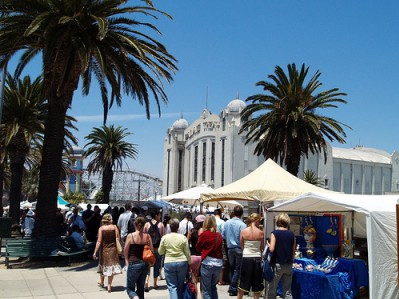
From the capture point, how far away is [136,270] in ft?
26.9

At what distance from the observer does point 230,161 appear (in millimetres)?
69188

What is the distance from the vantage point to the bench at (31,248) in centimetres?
1406

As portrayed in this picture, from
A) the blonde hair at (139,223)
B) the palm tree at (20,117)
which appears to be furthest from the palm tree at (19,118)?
the blonde hair at (139,223)

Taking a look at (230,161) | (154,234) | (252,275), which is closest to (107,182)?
(154,234)

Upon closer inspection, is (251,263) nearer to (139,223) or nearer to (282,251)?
(282,251)

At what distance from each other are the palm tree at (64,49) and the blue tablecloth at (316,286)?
27.7 feet

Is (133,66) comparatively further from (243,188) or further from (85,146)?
(85,146)

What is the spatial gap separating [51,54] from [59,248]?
591 cm

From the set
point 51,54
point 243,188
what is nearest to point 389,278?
point 243,188

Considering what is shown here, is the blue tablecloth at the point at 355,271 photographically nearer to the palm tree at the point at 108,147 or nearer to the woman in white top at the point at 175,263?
the woman in white top at the point at 175,263

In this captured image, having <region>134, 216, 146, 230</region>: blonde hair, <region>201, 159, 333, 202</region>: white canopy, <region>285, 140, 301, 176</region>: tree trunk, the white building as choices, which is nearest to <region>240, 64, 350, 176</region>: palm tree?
<region>285, 140, 301, 176</region>: tree trunk

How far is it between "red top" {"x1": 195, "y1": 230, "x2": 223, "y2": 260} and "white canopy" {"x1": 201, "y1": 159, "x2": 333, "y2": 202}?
223 inches

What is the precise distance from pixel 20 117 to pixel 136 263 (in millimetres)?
17796

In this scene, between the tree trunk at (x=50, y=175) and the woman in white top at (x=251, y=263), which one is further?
the tree trunk at (x=50, y=175)
